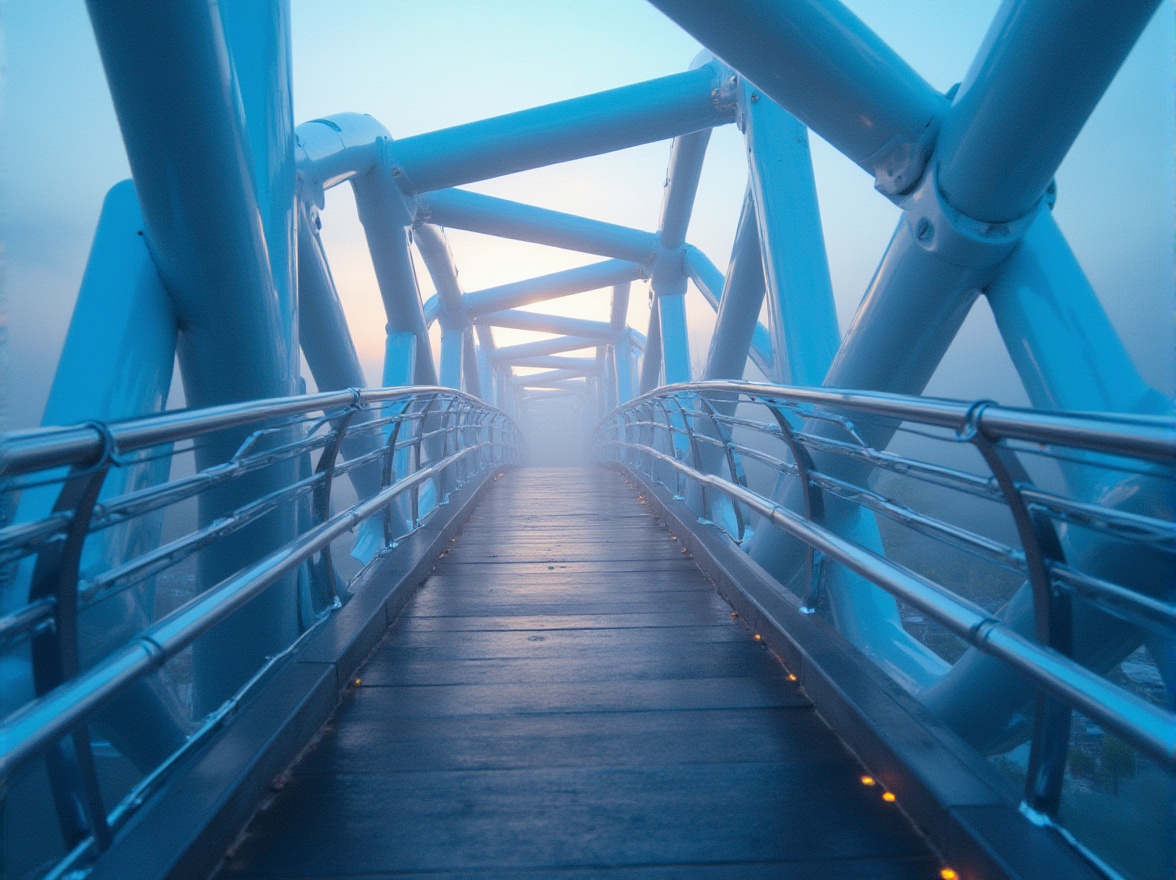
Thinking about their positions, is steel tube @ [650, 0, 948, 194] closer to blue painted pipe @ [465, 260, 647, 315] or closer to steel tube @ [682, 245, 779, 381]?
steel tube @ [682, 245, 779, 381]

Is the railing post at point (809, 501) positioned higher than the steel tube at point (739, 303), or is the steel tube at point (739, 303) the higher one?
the steel tube at point (739, 303)

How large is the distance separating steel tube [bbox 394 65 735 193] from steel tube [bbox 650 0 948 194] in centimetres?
409

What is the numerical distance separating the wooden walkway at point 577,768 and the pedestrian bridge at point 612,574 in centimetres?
1

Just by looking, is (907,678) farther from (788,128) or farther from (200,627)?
(788,128)

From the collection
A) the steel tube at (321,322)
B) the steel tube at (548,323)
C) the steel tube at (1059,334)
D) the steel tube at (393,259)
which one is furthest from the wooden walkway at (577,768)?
the steel tube at (548,323)

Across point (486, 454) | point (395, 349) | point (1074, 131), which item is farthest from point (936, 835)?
point (486, 454)

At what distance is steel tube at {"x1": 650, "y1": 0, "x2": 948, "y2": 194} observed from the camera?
3.42 m

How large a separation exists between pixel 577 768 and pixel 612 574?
83.3 inches

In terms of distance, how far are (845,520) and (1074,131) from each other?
2.61 metres

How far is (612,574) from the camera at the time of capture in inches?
156

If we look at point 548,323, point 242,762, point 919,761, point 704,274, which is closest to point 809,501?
point 919,761

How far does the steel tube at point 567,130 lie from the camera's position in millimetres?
7500

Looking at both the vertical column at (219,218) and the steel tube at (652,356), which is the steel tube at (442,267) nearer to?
the steel tube at (652,356)

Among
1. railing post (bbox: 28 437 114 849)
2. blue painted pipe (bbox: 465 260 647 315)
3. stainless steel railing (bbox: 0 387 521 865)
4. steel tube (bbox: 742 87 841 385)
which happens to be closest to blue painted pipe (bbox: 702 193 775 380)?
steel tube (bbox: 742 87 841 385)
